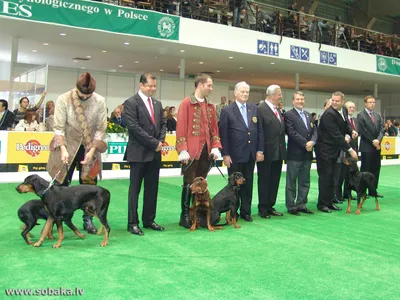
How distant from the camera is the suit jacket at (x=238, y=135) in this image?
488 centimetres

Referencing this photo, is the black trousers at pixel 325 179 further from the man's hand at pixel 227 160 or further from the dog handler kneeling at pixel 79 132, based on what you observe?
the dog handler kneeling at pixel 79 132

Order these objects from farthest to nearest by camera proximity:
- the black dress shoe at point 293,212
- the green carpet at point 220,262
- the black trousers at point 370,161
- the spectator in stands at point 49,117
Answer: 1. the spectator in stands at point 49,117
2. the black trousers at point 370,161
3. the black dress shoe at point 293,212
4. the green carpet at point 220,262

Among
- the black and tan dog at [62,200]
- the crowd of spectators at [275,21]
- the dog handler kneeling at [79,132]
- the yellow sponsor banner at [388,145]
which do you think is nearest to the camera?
the black and tan dog at [62,200]

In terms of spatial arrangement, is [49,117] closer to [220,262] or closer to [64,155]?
[64,155]

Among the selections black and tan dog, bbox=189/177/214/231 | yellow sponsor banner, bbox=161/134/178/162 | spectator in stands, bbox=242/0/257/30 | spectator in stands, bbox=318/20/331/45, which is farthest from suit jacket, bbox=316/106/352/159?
spectator in stands, bbox=318/20/331/45

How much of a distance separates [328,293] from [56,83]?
1284 cm

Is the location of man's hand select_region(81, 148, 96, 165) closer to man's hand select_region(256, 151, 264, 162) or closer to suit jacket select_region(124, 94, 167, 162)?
suit jacket select_region(124, 94, 167, 162)

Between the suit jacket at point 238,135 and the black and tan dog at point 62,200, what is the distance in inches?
69.3

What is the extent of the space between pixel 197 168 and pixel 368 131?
3.73 metres

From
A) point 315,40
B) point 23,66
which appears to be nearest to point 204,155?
point 23,66

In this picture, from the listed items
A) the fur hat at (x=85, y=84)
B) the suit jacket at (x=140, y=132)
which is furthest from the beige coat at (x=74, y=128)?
the suit jacket at (x=140, y=132)
